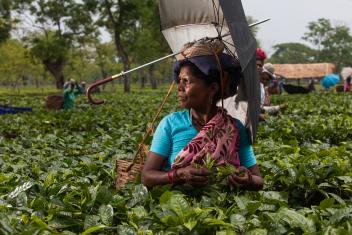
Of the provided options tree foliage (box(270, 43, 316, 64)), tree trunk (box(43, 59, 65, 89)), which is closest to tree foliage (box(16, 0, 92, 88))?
tree trunk (box(43, 59, 65, 89))

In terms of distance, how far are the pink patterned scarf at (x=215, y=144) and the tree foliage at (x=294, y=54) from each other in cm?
9889

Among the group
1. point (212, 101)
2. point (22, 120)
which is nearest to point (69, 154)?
point (212, 101)

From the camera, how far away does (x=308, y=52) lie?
102 m

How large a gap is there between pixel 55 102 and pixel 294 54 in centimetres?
9582

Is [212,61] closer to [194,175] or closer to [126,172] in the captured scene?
[194,175]

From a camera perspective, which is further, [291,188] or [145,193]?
[291,188]

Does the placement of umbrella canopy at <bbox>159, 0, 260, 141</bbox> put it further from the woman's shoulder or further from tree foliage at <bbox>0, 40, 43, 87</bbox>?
tree foliage at <bbox>0, 40, 43, 87</bbox>

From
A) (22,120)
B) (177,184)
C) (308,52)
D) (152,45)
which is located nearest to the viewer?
(177,184)

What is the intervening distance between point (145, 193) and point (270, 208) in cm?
A: 62

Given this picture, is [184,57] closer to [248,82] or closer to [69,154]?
[248,82]

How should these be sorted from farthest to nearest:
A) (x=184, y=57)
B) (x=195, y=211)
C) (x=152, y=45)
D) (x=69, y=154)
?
(x=152, y=45) → (x=69, y=154) → (x=184, y=57) → (x=195, y=211)

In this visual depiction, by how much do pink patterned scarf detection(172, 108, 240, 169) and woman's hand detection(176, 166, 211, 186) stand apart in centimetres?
6

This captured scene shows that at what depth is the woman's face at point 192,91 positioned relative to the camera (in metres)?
2.63

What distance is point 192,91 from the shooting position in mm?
2641
